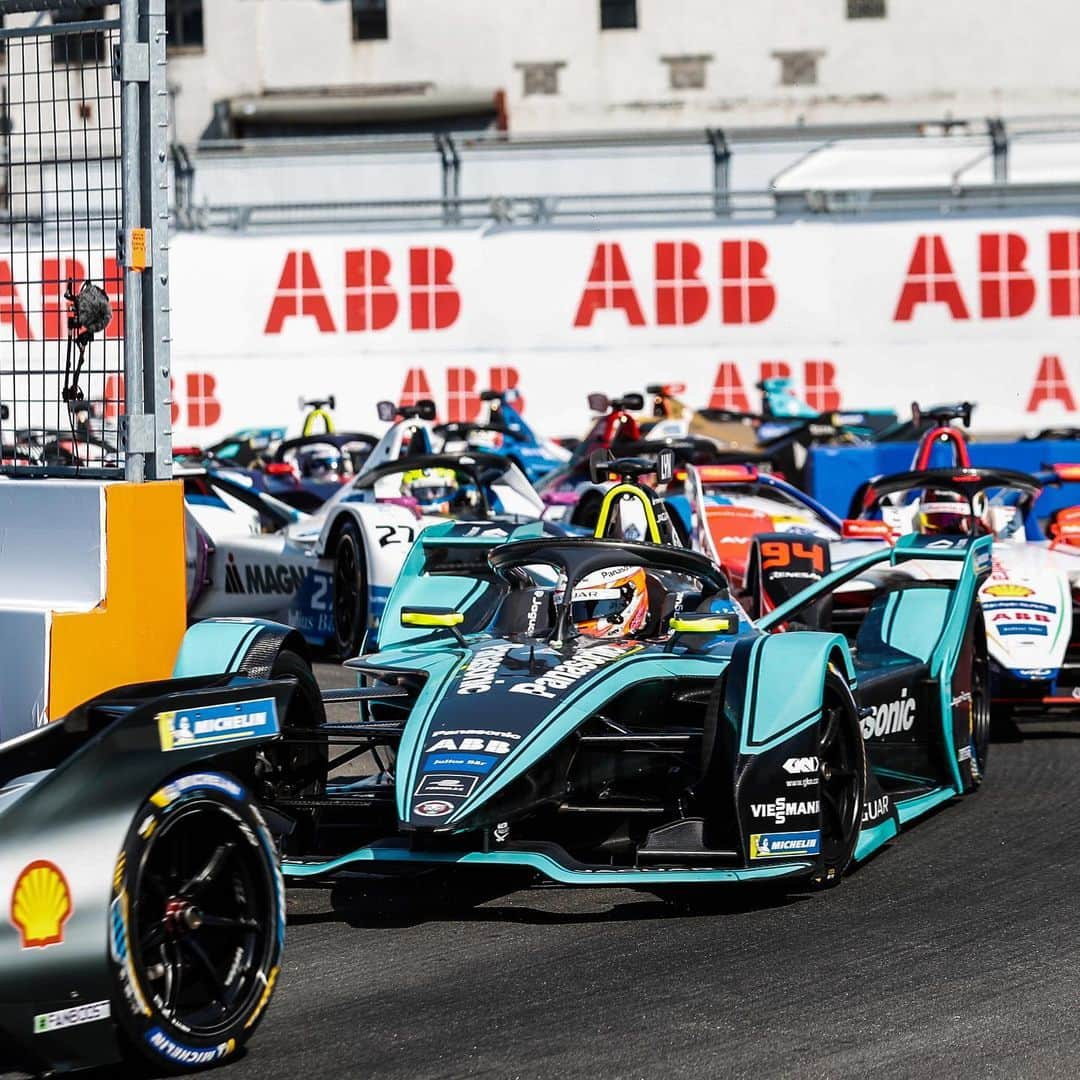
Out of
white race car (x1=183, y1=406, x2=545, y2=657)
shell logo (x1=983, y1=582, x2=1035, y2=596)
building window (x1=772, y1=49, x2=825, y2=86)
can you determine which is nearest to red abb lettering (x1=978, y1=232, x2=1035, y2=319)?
white race car (x1=183, y1=406, x2=545, y2=657)

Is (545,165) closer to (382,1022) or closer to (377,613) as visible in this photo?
(377,613)

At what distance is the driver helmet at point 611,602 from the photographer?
23.6ft

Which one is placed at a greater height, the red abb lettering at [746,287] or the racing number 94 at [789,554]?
the red abb lettering at [746,287]

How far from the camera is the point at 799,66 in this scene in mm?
44438

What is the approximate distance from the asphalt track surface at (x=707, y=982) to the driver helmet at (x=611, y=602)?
44.8 inches

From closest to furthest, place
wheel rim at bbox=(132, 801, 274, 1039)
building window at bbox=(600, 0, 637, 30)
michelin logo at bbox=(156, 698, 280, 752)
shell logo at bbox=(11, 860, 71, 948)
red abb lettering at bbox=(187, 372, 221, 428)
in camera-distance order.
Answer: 1. shell logo at bbox=(11, 860, 71, 948)
2. wheel rim at bbox=(132, 801, 274, 1039)
3. michelin logo at bbox=(156, 698, 280, 752)
4. red abb lettering at bbox=(187, 372, 221, 428)
5. building window at bbox=(600, 0, 637, 30)

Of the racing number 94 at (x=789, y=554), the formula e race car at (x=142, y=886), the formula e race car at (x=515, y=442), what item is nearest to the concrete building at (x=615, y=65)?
the formula e race car at (x=515, y=442)

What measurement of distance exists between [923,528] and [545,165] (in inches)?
717

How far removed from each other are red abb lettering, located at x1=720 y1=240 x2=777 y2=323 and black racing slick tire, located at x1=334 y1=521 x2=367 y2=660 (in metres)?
13.5

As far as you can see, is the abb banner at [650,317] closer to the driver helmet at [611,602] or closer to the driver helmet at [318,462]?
the driver helmet at [318,462]

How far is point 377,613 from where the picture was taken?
11.6 m

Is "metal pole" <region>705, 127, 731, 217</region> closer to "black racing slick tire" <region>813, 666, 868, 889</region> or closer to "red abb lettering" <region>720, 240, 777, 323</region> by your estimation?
"red abb lettering" <region>720, 240, 777, 323</region>

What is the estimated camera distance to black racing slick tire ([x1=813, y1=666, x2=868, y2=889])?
6.42 meters

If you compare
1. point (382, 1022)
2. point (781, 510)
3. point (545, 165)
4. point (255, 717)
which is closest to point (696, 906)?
point (382, 1022)
